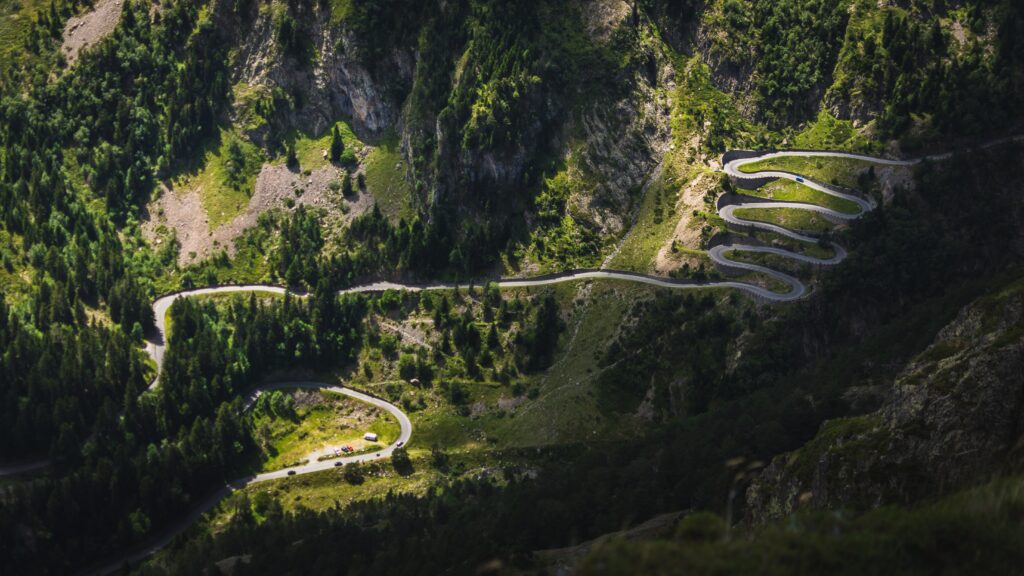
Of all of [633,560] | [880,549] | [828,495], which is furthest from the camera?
[828,495]

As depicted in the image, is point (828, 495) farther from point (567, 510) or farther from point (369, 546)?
point (369, 546)

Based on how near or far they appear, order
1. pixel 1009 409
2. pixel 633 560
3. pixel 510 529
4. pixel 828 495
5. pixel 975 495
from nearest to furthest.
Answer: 1. pixel 633 560
2. pixel 975 495
3. pixel 1009 409
4. pixel 828 495
5. pixel 510 529

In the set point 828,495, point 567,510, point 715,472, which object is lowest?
point 567,510

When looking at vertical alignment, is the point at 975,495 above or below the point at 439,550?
above

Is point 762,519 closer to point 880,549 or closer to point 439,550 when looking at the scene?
point 880,549

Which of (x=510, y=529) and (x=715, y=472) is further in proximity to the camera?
(x=510, y=529)

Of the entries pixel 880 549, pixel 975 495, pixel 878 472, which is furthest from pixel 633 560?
pixel 878 472
